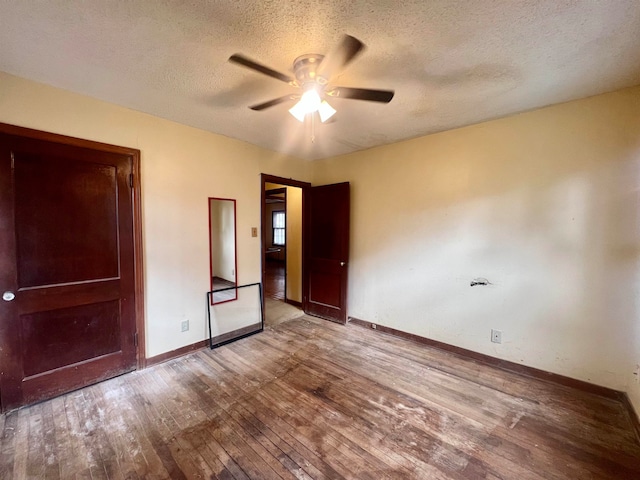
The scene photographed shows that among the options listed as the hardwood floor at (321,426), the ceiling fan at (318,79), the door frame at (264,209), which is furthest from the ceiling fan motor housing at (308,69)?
the hardwood floor at (321,426)

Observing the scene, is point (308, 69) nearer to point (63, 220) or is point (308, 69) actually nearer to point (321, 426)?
point (63, 220)

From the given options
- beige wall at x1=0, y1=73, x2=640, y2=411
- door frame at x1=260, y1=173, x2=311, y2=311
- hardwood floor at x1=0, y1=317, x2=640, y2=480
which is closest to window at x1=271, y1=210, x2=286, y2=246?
door frame at x1=260, y1=173, x2=311, y2=311

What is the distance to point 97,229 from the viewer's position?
2.24 metres

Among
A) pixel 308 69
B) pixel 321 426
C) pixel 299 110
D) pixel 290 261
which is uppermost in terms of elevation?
pixel 308 69

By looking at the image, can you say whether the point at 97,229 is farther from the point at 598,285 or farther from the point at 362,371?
the point at 598,285

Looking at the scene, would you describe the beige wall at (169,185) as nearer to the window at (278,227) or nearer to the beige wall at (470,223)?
the beige wall at (470,223)

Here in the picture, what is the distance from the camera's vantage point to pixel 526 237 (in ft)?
8.04

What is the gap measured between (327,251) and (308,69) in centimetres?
262

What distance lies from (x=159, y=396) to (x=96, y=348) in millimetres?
757

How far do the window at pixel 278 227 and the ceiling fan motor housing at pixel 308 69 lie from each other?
24.2ft

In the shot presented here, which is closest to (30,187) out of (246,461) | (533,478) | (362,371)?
(246,461)

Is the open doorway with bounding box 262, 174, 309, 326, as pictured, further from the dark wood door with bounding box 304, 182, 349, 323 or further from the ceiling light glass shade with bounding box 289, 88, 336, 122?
the ceiling light glass shade with bounding box 289, 88, 336, 122

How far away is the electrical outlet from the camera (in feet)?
8.54

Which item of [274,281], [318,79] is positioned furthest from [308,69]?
[274,281]
